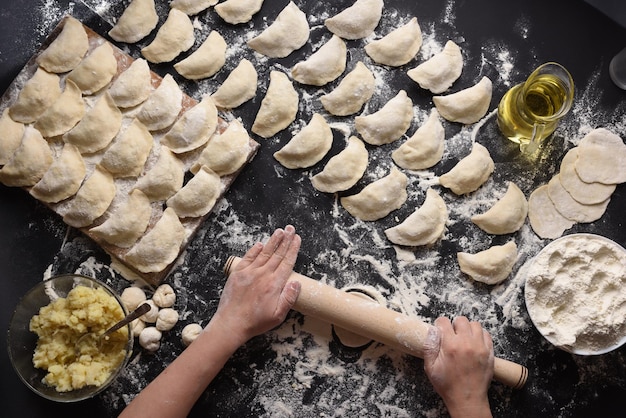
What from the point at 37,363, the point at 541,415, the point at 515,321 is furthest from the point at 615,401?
the point at 37,363

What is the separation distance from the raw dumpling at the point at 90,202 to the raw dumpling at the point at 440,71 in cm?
102

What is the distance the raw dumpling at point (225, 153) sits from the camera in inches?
75.7

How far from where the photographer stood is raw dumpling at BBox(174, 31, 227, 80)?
6.61ft

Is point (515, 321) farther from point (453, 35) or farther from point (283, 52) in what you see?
point (283, 52)

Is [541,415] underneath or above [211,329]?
underneath

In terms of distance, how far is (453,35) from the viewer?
2066mm

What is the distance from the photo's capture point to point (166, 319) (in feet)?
6.16

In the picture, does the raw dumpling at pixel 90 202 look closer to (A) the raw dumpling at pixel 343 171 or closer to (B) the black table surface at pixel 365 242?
(B) the black table surface at pixel 365 242

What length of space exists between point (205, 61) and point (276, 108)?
0.92 feet

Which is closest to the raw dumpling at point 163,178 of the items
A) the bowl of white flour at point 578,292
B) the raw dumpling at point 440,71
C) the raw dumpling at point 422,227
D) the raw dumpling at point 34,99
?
the raw dumpling at point 34,99

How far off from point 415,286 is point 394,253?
120 millimetres

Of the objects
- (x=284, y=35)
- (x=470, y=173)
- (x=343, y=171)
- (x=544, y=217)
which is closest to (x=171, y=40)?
(x=284, y=35)

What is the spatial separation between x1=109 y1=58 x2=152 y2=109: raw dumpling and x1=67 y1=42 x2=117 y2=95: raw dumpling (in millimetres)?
36

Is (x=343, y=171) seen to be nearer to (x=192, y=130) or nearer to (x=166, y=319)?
(x=192, y=130)
